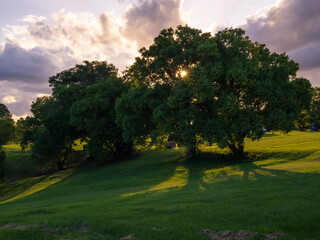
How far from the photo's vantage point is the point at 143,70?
102 feet

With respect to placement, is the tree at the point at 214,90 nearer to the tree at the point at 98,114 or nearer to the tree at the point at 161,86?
the tree at the point at 161,86

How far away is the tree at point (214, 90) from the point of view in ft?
79.6

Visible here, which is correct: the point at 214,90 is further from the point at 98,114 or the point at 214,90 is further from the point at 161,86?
the point at 98,114

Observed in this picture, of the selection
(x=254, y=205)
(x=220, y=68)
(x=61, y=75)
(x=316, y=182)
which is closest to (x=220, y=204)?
(x=254, y=205)

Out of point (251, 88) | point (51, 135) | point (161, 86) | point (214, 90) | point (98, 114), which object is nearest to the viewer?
point (251, 88)

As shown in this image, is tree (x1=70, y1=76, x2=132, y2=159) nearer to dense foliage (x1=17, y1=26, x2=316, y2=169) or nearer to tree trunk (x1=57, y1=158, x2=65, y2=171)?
dense foliage (x1=17, y1=26, x2=316, y2=169)

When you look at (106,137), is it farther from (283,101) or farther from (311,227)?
(311,227)

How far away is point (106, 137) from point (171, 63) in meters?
16.8

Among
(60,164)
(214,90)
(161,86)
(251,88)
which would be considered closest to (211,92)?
(214,90)

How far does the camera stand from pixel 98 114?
132 ft

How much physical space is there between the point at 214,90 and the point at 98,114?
20.8 m

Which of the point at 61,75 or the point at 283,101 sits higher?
the point at 61,75

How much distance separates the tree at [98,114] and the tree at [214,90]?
8108 mm

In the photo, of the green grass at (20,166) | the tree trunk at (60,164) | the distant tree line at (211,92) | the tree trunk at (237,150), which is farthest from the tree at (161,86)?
the green grass at (20,166)
